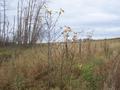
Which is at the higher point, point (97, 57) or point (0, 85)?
point (97, 57)

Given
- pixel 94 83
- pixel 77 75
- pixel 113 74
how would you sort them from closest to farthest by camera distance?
1. pixel 113 74
2. pixel 94 83
3. pixel 77 75

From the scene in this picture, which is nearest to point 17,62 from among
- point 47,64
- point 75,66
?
point 47,64

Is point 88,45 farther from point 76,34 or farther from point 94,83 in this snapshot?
point 94,83

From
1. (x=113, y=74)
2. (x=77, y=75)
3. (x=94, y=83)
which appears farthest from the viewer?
(x=77, y=75)

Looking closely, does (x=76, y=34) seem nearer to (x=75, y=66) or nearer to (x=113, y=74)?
(x=75, y=66)

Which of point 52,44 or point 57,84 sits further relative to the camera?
point 52,44

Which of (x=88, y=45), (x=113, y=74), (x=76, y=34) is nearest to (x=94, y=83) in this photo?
(x=76, y=34)

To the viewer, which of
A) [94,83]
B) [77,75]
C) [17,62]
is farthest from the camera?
[17,62]

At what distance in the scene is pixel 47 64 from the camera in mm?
12672

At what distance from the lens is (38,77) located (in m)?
12.3

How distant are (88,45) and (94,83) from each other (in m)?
3.74

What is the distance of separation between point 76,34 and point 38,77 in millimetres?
1710

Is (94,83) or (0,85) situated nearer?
(94,83)

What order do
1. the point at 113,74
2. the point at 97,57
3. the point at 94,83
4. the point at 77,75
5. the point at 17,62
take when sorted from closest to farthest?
the point at 113,74 → the point at 94,83 → the point at 77,75 → the point at 97,57 → the point at 17,62
